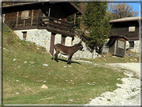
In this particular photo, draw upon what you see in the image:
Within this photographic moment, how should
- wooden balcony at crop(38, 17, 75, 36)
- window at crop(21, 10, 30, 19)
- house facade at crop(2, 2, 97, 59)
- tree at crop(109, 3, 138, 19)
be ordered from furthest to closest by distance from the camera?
tree at crop(109, 3, 138, 19), window at crop(21, 10, 30, 19), house facade at crop(2, 2, 97, 59), wooden balcony at crop(38, 17, 75, 36)

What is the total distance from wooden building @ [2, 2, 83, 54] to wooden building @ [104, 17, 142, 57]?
11.8 meters

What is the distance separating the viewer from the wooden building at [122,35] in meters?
36.3

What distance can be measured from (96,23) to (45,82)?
21.1m

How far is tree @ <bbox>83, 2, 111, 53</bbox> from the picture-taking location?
3048cm

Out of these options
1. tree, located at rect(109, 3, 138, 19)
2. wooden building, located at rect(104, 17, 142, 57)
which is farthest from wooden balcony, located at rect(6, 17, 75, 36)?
tree, located at rect(109, 3, 138, 19)

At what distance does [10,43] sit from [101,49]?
21.0 m

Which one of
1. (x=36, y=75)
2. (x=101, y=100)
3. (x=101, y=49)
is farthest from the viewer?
(x=101, y=49)

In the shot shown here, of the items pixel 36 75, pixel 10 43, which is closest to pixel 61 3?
pixel 10 43

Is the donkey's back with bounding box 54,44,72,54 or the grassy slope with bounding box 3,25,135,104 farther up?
the donkey's back with bounding box 54,44,72,54

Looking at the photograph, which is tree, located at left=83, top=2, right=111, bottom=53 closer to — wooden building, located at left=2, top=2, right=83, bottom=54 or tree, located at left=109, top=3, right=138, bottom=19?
wooden building, located at left=2, top=2, right=83, bottom=54

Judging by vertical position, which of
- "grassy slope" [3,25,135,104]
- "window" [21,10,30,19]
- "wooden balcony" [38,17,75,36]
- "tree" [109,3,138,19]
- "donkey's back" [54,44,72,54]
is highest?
"tree" [109,3,138,19]

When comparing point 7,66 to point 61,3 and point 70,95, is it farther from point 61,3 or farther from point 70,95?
point 61,3

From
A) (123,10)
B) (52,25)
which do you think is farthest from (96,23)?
(123,10)

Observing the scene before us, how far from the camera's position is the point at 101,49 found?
121ft
